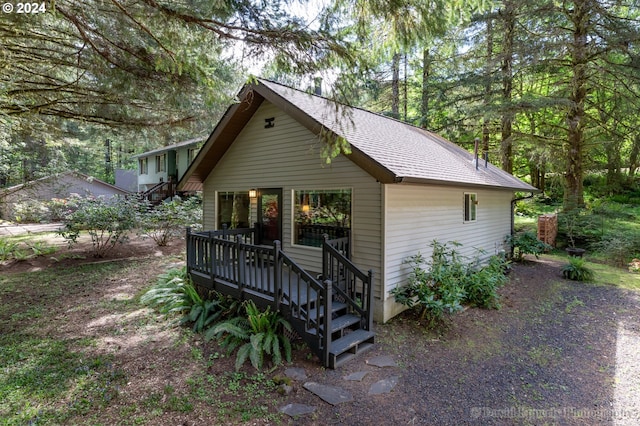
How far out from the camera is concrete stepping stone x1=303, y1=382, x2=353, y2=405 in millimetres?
3666

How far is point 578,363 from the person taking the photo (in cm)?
459

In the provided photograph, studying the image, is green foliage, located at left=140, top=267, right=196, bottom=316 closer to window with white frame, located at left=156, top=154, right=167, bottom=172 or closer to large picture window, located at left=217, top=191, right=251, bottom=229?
large picture window, located at left=217, top=191, right=251, bottom=229

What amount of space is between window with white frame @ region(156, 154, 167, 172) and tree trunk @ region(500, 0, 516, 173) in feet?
69.5

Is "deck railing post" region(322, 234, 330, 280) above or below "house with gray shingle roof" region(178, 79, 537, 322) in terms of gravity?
below

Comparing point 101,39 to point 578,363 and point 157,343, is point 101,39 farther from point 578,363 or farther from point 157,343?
point 578,363

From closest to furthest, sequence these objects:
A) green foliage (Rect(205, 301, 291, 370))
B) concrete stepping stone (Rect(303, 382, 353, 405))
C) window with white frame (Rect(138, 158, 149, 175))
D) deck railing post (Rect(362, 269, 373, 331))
Result: concrete stepping stone (Rect(303, 382, 353, 405))
green foliage (Rect(205, 301, 291, 370))
deck railing post (Rect(362, 269, 373, 331))
window with white frame (Rect(138, 158, 149, 175))

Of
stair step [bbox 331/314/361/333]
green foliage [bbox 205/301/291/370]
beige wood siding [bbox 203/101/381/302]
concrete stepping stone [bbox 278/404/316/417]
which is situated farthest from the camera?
beige wood siding [bbox 203/101/381/302]

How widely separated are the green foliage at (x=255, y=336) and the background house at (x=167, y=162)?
56.6 feet

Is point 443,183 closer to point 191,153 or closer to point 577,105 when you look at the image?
point 577,105

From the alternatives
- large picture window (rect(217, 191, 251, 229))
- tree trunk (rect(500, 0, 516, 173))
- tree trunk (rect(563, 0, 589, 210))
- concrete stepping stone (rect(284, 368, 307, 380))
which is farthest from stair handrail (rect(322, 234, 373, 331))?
tree trunk (rect(563, 0, 589, 210))

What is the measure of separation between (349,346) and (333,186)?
3148 millimetres

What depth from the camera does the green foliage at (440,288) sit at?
556 centimetres

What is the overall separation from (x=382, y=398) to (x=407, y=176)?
3.34m

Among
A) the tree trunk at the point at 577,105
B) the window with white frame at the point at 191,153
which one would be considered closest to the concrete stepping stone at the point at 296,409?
the tree trunk at the point at 577,105
